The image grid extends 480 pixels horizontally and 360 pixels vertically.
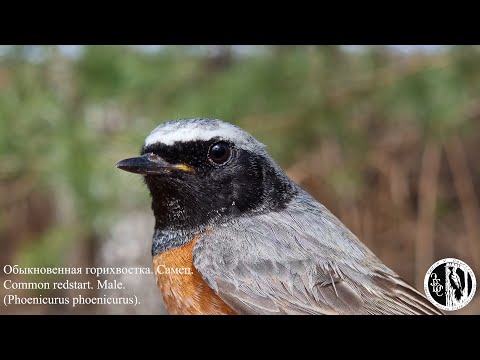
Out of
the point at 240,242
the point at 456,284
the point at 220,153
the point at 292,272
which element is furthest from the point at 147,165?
the point at 456,284

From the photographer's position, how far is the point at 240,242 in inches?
97.5

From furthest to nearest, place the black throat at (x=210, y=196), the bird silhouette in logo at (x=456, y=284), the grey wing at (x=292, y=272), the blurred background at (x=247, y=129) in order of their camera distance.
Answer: the blurred background at (x=247, y=129), the bird silhouette in logo at (x=456, y=284), the black throat at (x=210, y=196), the grey wing at (x=292, y=272)

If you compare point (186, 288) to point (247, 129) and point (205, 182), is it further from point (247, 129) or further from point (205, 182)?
point (247, 129)

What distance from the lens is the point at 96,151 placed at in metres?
3.75

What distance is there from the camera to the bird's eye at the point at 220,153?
2.48 metres

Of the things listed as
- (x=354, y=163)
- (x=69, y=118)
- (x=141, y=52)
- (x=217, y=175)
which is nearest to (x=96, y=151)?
(x=69, y=118)

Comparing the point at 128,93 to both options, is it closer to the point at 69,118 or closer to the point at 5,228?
the point at 69,118

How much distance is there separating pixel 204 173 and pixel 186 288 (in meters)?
0.45

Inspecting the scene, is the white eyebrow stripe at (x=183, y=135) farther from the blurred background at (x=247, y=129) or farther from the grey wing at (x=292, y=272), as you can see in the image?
the blurred background at (x=247, y=129)

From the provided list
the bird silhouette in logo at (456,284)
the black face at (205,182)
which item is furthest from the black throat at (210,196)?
the bird silhouette in logo at (456,284)

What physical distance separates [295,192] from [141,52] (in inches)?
72.2

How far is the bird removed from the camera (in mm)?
2418

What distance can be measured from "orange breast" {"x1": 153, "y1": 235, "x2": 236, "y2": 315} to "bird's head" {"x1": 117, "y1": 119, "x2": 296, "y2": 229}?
0.14 metres

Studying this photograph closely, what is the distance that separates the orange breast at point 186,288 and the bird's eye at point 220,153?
1.04 ft
